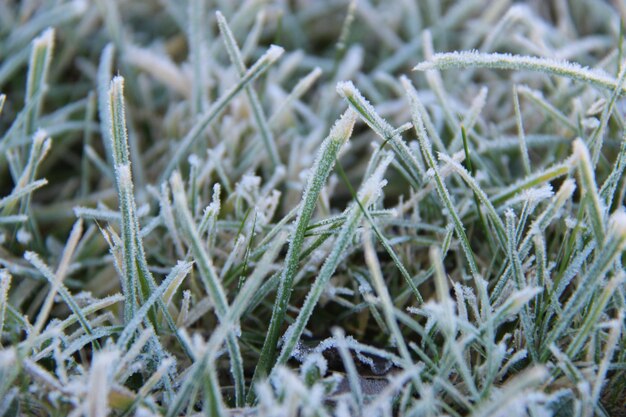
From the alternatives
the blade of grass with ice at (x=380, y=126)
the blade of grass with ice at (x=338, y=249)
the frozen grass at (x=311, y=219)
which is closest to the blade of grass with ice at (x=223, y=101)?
the frozen grass at (x=311, y=219)

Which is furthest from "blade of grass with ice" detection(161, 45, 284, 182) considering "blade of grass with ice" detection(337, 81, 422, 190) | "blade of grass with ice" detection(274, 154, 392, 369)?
"blade of grass with ice" detection(274, 154, 392, 369)

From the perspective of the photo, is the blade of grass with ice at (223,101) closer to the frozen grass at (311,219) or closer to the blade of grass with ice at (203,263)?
the frozen grass at (311,219)

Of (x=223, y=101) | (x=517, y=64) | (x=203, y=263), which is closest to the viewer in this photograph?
(x=203, y=263)

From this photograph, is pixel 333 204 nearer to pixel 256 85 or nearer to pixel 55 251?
pixel 256 85

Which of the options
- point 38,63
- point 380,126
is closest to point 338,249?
point 380,126

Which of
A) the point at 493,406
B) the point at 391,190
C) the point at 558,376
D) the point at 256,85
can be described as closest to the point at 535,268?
the point at 558,376

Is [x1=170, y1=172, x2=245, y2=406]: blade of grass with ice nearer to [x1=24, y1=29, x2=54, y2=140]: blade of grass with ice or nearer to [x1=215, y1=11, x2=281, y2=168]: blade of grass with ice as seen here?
[x1=215, y1=11, x2=281, y2=168]: blade of grass with ice

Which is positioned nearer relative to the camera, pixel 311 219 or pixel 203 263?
pixel 203 263

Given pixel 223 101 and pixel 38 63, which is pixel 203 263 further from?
pixel 38 63

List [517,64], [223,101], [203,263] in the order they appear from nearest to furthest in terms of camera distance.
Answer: [203,263]
[517,64]
[223,101]
